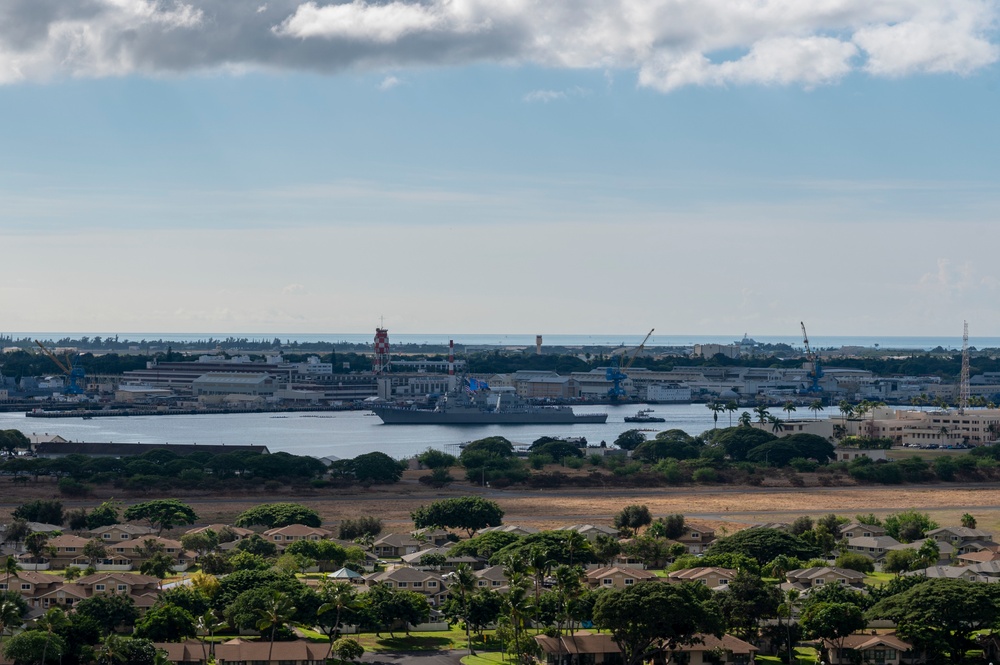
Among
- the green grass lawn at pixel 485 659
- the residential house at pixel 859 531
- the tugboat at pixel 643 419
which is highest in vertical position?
the tugboat at pixel 643 419

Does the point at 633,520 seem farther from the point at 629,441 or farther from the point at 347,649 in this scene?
the point at 629,441

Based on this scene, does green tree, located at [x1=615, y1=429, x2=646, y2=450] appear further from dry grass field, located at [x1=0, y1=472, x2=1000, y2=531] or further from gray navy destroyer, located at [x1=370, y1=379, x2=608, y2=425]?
gray navy destroyer, located at [x1=370, y1=379, x2=608, y2=425]

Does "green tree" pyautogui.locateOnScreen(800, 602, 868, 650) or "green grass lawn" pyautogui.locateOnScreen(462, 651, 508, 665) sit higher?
"green tree" pyautogui.locateOnScreen(800, 602, 868, 650)

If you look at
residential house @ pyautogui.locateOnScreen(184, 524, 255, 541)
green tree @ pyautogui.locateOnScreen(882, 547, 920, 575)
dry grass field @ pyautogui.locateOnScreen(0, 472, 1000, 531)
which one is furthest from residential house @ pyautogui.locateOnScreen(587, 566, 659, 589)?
dry grass field @ pyautogui.locateOnScreen(0, 472, 1000, 531)

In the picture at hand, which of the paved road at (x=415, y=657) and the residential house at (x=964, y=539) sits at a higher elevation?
the residential house at (x=964, y=539)

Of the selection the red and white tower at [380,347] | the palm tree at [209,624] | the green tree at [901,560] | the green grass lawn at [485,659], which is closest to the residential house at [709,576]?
the green tree at [901,560]

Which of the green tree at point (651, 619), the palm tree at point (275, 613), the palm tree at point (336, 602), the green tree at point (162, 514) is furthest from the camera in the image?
the green tree at point (162, 514)

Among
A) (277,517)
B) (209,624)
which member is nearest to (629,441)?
(277,517)

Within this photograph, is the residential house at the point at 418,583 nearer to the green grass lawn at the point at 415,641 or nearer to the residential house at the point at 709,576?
the green grass lawn at the point at 415,641
